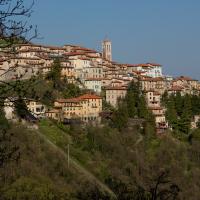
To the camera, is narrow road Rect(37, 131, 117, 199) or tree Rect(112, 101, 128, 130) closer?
narrow road Rect(37, 131, 117, 199)

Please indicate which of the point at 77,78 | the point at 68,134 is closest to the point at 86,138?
the point at 68,134

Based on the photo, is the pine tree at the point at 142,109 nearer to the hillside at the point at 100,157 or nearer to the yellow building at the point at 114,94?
the hillside at the point at 100,157

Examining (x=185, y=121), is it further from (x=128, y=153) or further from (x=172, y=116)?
(x=128, y=153)

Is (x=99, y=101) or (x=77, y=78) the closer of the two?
(x=99, y=101)

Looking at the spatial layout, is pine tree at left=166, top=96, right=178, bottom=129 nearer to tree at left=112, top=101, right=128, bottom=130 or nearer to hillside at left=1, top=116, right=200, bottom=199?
hillside at left=1, top=116, right=200, bottom=199

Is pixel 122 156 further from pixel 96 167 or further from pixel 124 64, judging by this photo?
pixel 124 64

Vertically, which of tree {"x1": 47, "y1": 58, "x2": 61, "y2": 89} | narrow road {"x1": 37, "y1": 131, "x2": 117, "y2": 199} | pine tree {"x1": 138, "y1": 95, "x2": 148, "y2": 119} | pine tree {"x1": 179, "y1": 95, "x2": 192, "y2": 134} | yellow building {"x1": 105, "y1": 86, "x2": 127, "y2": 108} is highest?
tree {"x1": 47, "y1": 58, "x2": 61, "y2": 89}

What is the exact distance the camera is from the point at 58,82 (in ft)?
150

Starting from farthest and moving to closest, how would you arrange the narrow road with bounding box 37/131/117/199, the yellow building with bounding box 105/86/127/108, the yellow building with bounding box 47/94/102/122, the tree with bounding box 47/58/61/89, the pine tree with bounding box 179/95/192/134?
the yellow building with bounding box 105/86/127/108 < the pine tree with bounding box 179/95/192/134 < the tree with bounding box 47/58/61/89 < the yellow building with bounding box 47/94/102/122 < the narrow road with bounding box 37/131/117/199

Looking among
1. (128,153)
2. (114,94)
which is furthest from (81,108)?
(128,153)

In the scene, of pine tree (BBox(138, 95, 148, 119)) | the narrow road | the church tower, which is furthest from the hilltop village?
the church tower

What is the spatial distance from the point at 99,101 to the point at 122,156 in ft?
31.7

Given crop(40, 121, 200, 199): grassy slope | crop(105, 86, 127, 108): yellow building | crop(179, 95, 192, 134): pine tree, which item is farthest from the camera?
crop(105, 86, 127, 108): yellow building

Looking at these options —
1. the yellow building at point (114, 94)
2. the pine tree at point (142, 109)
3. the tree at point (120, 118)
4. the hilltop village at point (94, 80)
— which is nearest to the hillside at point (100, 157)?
the tree at point (120, 118)
